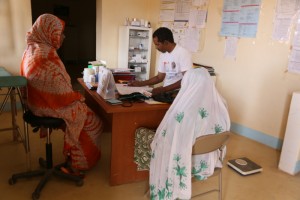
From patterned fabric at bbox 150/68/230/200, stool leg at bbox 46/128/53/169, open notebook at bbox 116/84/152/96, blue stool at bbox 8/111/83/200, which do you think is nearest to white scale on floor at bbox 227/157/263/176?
patterned fabric at bbox 150/68/230/200

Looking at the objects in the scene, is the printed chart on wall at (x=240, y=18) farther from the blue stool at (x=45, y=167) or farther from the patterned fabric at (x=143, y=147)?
the blue stool at (x=45, y=167)

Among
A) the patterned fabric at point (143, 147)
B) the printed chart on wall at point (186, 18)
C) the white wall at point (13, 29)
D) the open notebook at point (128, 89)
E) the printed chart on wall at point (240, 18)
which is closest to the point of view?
the patterned fabric at point (143, 147)

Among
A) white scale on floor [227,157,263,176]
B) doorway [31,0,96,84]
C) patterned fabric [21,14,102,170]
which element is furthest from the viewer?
doorway [31,0,96,84]

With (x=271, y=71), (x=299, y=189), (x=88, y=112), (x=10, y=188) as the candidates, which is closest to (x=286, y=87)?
(x=271, y=71)

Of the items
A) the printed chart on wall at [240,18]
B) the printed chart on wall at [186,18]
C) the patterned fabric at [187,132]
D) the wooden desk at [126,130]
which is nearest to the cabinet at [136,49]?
the printed chart on wall at [186,18]

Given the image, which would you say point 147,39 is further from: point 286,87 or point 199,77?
point 199,77

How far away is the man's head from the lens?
7.88ft

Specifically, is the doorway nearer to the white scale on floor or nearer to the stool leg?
the stool leg

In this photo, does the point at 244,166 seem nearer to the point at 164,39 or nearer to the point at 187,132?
the point at 187,132

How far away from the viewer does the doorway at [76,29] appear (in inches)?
318

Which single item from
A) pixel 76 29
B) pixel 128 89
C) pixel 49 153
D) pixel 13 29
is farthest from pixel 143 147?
pixel 76 29

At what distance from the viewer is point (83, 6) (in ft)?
27.7

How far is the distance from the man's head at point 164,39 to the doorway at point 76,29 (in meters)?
5.97

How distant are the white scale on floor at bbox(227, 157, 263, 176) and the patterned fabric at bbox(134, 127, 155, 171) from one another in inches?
41.7
